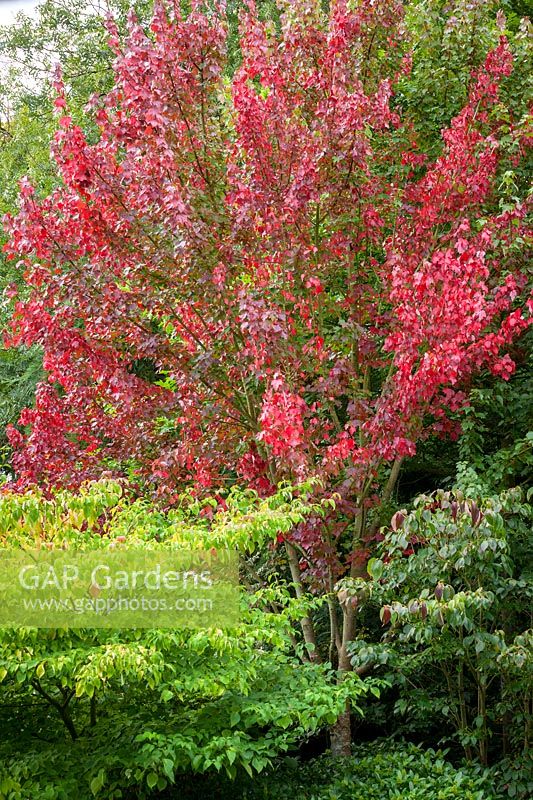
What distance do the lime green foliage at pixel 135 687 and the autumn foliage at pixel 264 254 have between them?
1.05 meters

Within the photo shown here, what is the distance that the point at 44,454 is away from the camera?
5961mm

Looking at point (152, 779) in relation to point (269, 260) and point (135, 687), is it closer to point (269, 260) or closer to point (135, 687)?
point (135, 687)

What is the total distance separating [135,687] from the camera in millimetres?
4270

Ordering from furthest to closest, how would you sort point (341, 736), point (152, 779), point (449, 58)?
point (449, 58) → point (341, 736) → point (152, 779)

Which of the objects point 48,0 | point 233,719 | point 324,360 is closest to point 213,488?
point 324,360

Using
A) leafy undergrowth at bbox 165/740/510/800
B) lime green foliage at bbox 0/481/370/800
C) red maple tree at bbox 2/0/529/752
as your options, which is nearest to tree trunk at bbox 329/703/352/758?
leafy undergrowth at bbox 165/740/510/800

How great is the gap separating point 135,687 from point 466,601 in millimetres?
1653

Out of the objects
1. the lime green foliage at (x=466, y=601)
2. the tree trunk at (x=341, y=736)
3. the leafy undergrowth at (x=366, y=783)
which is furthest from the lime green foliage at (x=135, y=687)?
the tree trunk at (x=341, y=736)

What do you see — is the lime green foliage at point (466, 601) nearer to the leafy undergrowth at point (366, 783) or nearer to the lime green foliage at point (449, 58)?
the leafy undergrowth at point (366, 783)

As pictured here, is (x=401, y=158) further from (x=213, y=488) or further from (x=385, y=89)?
A: (x=213, y=488)

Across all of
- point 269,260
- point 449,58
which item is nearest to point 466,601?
point 269,260

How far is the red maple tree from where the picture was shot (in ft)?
16.2

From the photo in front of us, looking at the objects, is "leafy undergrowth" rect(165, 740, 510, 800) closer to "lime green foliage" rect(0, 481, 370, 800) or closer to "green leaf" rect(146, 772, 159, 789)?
"lime green foliage" rect(0, 481, 370, 800)

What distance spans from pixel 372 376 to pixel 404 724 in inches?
96.9
